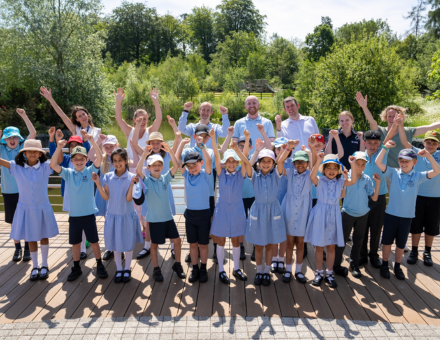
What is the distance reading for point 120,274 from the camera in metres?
3.87

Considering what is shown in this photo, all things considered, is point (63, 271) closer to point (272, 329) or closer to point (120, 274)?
point (120, 274)

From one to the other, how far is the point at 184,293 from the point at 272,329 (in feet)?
3.49

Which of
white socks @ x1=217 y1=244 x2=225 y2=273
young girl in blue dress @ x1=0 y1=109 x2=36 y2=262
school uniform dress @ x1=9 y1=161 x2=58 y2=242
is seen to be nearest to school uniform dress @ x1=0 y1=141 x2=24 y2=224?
young girl in blue dress @ x1=0 y1=109 x2=36 y2=262

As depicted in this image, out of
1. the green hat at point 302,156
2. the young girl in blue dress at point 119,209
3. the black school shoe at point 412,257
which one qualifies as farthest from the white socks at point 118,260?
the black school shoe at point 412,257

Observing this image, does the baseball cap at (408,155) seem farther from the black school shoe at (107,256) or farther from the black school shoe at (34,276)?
the black school shoe at (34,276)

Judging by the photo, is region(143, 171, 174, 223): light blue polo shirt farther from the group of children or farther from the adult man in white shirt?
the adult man in white shirt

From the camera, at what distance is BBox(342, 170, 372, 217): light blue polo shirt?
3.83 meters

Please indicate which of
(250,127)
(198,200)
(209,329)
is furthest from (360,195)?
(209,329)

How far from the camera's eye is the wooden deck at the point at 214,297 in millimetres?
3262

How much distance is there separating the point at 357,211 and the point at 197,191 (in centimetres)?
190

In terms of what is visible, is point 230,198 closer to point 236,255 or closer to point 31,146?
point 236,255

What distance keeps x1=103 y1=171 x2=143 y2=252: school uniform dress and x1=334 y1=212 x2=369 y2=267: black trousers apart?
248cm

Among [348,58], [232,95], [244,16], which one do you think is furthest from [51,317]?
[244,16]

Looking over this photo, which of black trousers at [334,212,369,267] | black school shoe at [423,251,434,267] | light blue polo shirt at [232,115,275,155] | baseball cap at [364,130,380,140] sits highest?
light blue polo shirt at [232,115,275,155]
